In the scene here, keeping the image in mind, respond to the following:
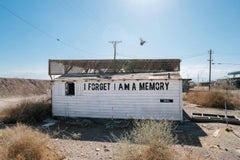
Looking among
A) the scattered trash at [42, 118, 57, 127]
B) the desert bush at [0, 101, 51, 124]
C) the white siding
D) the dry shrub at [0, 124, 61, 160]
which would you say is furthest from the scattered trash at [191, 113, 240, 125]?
the dry shrub at [0, 124, 61, 160]

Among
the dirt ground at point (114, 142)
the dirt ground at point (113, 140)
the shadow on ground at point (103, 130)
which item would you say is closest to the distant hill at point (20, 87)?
the shadow on ground at point (103, 130)

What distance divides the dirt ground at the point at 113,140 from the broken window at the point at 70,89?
1.66m

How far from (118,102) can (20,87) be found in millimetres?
26895

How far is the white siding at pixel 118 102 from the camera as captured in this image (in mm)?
12086

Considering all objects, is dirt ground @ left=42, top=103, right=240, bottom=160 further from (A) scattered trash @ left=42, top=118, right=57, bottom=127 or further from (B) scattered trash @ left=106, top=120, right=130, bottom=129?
(A) scattered trash @ left=42, top=118, right=57, bottom=127

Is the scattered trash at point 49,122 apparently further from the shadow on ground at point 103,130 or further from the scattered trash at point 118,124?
the scattered trash at point 118,124

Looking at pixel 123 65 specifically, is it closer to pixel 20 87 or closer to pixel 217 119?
pixel 217 119

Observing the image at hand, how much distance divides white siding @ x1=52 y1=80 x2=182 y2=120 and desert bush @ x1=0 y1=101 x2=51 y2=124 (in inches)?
27.6

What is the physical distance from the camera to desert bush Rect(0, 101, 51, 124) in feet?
40.5

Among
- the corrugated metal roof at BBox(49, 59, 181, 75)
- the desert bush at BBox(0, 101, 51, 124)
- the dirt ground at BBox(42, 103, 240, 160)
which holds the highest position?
the corrugated metal roof at BBox(49, 59, 181, 75)

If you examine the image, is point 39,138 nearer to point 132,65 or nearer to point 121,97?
point 121,97

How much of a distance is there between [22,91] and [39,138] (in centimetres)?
3052


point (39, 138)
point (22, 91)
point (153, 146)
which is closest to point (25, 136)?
point (39, 138)

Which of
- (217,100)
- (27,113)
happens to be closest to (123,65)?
(217,100)
